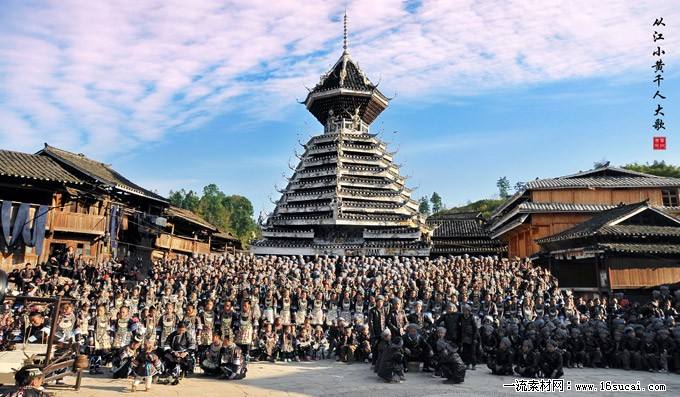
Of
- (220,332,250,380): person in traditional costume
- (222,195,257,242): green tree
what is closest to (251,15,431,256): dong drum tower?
(220,332,250,380): person in traditional costume

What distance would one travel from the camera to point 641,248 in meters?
21.1

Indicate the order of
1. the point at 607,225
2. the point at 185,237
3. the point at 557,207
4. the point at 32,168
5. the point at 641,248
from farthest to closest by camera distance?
the point at 185,237
the point at 557,207
the point at 32,168
the point at 607,225
the point at 641,248

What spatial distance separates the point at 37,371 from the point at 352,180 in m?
25.7

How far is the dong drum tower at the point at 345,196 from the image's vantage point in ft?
99.7

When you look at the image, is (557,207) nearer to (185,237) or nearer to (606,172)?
(606,172)

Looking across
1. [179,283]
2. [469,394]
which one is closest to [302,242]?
[179,283]

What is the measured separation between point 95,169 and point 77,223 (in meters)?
5.06

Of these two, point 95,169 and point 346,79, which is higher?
point 346,79

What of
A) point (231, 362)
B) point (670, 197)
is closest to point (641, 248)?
point (670, 197)

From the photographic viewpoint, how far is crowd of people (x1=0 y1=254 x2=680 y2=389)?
12078 mm

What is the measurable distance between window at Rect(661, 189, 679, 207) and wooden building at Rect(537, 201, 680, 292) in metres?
7.32

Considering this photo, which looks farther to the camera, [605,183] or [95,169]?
[605,183]

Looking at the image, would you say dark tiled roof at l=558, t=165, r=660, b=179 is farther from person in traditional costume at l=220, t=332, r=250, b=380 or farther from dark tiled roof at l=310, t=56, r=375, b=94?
person in traditional costume at l=220, t=332, r=250, b=380

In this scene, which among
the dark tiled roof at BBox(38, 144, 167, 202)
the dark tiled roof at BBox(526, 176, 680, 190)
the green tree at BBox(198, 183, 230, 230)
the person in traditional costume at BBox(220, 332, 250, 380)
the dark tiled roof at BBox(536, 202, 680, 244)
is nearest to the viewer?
the person in traditional costume at BBox(220, 332, 250, 380)
